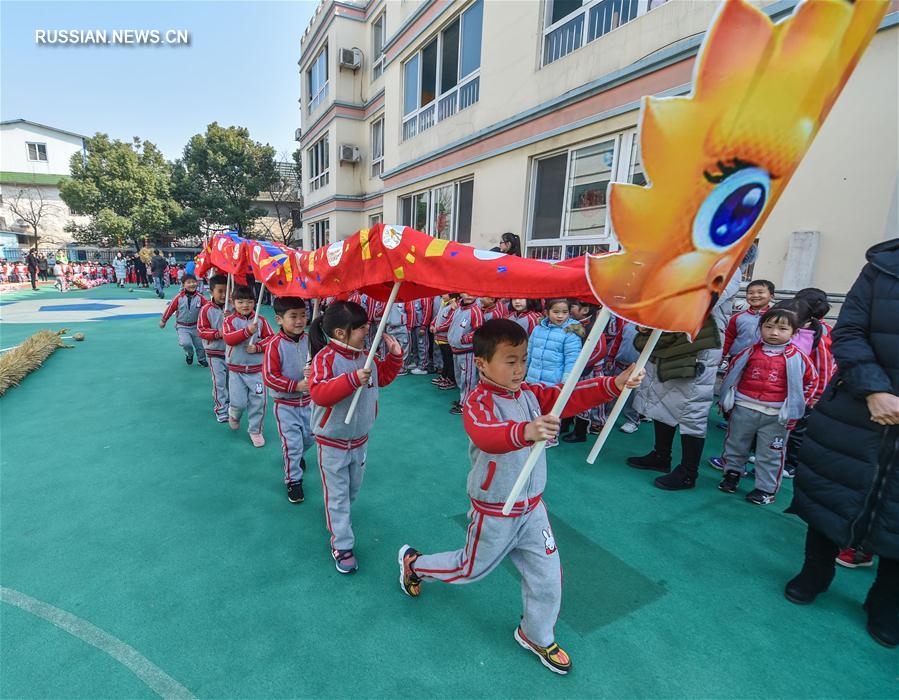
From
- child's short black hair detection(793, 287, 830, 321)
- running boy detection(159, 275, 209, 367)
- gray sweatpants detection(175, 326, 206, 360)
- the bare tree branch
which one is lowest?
gray sweatpants detection(175, 326, 206, 360)

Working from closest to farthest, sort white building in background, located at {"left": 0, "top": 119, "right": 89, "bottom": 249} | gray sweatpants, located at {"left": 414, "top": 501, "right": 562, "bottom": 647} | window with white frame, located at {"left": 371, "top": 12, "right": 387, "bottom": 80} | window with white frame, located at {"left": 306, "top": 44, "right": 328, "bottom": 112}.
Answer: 1. gray sweatpants, located at {"left": 414, "top": 501, "right": 562, "bottom": 647}
2. window with white frame, located at {"left": 371, "top": 12, "right": 387, "bottom": 80}
3. window with white frame, located at {"left": 306, "top": 44, "right": 328, "bottom": 112}
4. white building in background, located at {"left": 0, "top": 119, "right": 89, "bottom": 249}

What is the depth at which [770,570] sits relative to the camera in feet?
9.55

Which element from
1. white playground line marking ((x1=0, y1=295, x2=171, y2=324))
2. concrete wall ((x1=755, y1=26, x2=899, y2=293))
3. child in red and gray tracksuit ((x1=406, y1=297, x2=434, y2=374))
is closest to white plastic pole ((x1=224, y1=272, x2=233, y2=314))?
child in red and gray tracksuit ((x1=406, y1=297, x2=434, y2=374))

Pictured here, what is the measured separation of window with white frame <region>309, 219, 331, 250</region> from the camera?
1845 cm

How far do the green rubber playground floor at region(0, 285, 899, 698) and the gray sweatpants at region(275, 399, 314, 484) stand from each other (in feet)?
0.88

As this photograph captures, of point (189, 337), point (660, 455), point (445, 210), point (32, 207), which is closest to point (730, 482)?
point (660, 455)

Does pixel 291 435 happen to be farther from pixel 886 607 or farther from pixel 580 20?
pixel 580 20

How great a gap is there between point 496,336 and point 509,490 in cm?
74

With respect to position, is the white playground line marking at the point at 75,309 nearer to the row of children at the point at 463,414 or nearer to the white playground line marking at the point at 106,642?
the row of children at the point at 463,414

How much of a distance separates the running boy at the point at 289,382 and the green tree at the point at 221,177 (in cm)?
3068

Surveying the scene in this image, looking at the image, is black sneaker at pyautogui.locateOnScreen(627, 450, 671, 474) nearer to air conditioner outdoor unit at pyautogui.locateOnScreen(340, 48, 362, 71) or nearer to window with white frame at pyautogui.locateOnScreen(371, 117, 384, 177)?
window with white frame at pyautogui.locateOnScreen(371, 117, 384, 177)

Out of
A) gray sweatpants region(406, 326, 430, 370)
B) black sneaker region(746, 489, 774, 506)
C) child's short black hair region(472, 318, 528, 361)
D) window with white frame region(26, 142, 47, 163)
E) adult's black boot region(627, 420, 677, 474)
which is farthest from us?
window with white frame region(26, 142, 47, 163)

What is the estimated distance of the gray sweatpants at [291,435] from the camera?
360 centimetres

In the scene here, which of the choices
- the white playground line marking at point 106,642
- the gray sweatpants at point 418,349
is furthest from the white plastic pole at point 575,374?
the gray sweatpants at point 418,349
